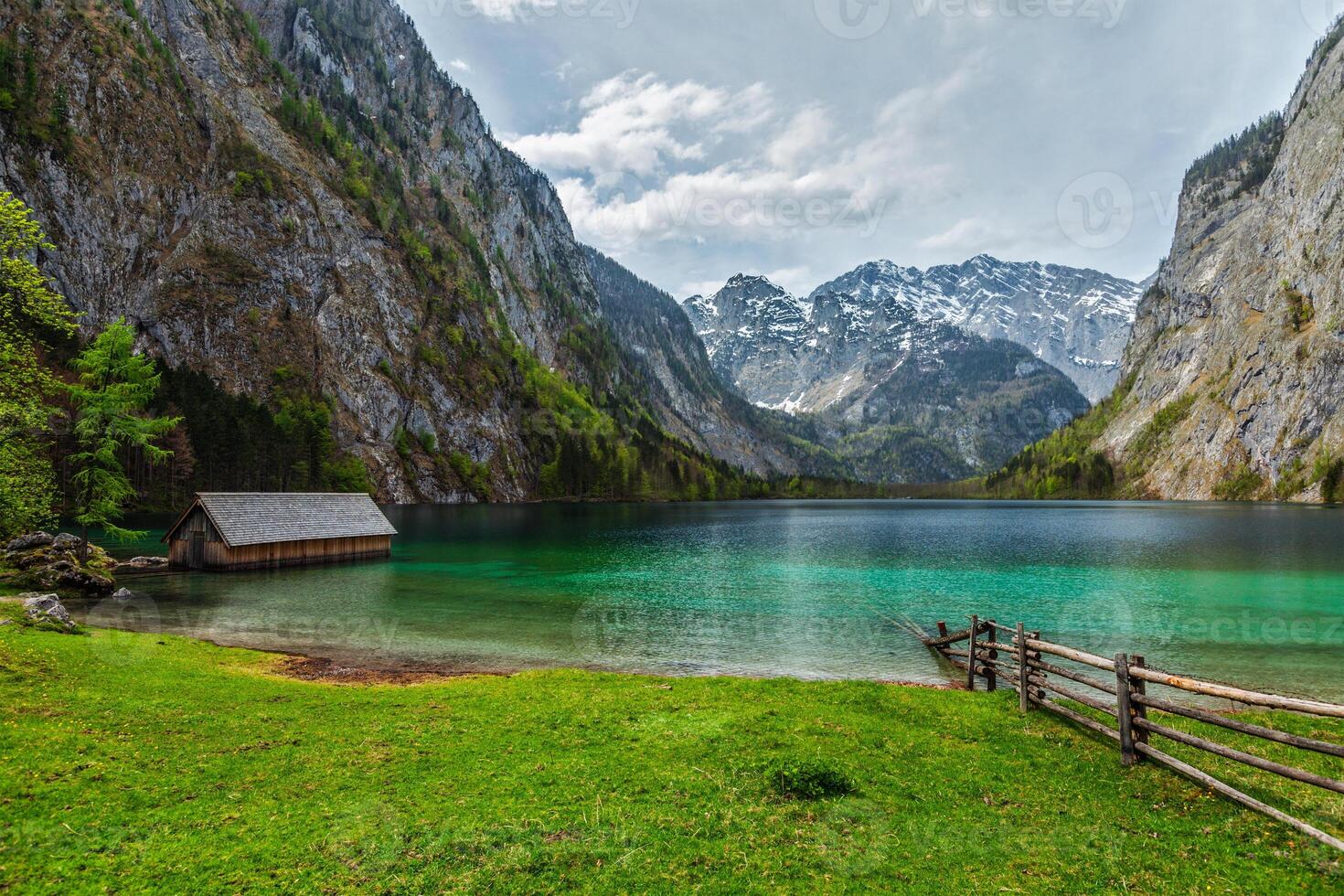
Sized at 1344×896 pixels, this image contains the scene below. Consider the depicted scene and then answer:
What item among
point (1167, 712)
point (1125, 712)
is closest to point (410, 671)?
point (1125, 712)

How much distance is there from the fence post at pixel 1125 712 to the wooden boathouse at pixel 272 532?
190 ft

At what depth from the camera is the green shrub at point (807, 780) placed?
12445mm

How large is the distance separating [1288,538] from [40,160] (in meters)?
207

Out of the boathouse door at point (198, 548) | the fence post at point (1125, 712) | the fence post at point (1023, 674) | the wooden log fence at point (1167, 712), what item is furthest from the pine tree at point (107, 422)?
the fence post at point (1125, 712)

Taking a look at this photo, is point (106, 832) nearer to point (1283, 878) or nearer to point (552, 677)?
point (552, 677)

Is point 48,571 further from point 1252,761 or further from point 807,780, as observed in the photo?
point 1252,761

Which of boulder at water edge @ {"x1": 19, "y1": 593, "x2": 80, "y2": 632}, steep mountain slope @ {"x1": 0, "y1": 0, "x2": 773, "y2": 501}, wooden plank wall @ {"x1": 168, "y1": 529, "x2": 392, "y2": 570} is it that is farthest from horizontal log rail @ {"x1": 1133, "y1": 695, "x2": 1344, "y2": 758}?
steep mountain slope @ {"x1": 0, "y1": 0, "x2": 773, "y2": 501}

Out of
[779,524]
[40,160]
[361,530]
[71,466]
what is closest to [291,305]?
[40,160]

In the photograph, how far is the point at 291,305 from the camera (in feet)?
503

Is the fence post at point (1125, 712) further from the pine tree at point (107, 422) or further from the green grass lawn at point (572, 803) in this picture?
the pine tree at point (107, 422)

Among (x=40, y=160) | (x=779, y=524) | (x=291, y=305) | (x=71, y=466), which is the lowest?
(x=779, y=524)

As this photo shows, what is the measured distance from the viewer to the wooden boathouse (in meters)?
50.8

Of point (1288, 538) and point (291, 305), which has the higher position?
point (291, 305)

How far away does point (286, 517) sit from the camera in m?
56.2
